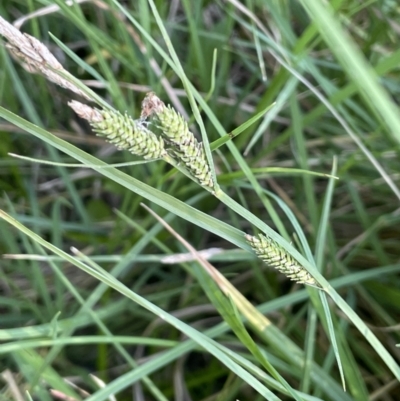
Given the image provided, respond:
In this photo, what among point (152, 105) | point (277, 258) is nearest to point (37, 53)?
point (152, 105)

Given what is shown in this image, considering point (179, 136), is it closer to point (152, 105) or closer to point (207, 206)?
point (152, 105)

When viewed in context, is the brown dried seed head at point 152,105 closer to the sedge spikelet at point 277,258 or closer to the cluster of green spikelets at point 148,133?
the cluster of green spikelets at point 148,133

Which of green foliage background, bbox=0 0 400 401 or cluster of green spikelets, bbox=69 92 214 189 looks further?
green foliage background, bbox=0 0 400 401

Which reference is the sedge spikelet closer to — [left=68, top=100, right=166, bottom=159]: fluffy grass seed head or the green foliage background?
[left=68, top=100, right=166, bottom=159]: fluffy grass seed head

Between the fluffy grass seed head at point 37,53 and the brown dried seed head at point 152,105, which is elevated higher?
the fluffy grass seed head at point 37,53

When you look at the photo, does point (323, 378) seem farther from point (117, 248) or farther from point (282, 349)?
point (117, 248)

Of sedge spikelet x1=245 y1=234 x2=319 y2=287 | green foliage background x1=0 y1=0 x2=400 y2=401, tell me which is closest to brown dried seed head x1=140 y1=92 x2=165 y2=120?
sedge spikelet x1=245 y1=234 x2=319 y2=287

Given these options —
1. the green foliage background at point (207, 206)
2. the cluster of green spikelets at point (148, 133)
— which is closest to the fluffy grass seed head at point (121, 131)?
the cluster of green spikelets at point (148, 133)
